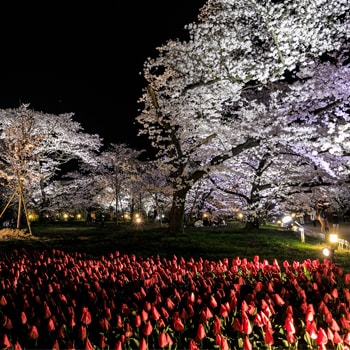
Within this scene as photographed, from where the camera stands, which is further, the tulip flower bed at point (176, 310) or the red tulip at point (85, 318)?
the red tulip at point (85, 318)

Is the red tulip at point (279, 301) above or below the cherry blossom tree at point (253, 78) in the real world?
below

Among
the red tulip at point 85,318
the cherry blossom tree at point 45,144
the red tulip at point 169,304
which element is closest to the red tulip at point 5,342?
the red tulip at point 85,318

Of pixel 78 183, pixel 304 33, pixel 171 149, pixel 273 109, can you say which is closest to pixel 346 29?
pixel 304 33

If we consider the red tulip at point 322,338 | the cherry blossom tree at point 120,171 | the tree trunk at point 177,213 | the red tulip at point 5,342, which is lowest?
the red tulip at point 5,342

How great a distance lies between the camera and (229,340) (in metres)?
3.96

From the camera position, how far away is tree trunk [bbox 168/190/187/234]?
60.3ft

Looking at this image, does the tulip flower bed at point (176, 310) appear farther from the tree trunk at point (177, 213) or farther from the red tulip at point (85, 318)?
the tree trunk at point (177, 213)

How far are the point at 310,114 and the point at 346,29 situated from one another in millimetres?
4332

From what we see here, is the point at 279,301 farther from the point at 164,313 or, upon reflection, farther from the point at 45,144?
the point at 45,144

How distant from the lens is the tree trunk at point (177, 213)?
60.3 ft

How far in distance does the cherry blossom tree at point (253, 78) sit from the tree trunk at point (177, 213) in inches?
2.0

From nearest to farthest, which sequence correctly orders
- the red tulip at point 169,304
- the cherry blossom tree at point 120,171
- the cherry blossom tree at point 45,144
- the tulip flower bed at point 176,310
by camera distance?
1. the tulip flower bed at point 176,310
2. the red tulip at point 169,304
3. the cherry blossom tree at point 45,144
4. the cherry blossom tree at point 120,171

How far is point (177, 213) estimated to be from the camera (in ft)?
62.0

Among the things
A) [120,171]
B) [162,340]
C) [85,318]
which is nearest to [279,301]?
[162,340]
